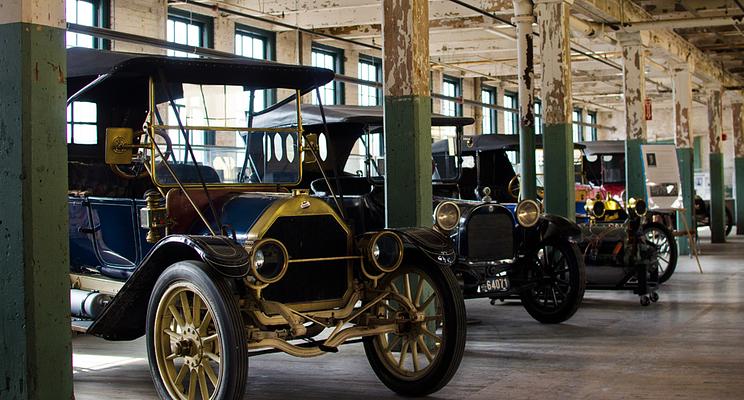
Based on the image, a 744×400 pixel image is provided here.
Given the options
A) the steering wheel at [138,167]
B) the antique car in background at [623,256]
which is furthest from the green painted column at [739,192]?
the steering wheel at [138,167]

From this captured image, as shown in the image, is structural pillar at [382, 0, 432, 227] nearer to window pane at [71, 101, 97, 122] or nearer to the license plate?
the license plate

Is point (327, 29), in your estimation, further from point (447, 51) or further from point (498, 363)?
point (498, 363)

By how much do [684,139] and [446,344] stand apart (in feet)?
44.8

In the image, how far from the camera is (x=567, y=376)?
18.2 ft

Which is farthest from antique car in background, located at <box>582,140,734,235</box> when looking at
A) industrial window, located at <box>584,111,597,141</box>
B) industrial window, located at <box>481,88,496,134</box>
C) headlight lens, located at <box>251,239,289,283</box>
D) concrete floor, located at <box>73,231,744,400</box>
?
industrial window, located at <box>584,111,597,141</box>

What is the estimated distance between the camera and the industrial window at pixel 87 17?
38.1 ft

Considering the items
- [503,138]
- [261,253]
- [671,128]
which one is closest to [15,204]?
[261,253]

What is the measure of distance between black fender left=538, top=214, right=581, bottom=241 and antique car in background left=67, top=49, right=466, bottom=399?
1.95m

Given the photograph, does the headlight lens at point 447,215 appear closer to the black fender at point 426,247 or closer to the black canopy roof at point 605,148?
the black fender at point 426,247

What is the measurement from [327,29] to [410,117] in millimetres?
10297

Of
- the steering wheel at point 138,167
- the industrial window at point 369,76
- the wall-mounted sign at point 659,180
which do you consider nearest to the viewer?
the steering wheel at point 138,167

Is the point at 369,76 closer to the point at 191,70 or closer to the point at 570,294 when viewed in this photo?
the point at 570,294

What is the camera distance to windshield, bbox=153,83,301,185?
5730mm

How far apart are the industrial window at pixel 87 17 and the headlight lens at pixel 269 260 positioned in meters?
7.81
